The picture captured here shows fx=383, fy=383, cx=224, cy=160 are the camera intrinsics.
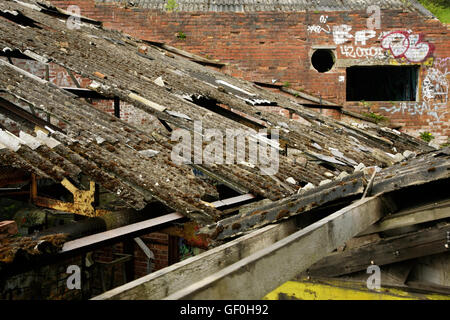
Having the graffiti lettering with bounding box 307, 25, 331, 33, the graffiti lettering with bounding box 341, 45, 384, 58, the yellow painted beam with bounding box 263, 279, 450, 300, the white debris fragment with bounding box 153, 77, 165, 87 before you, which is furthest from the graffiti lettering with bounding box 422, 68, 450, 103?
the yellow painted beam with bounding box 263, 279, 450, 300

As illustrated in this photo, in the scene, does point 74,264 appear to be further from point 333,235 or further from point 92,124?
point 333,235

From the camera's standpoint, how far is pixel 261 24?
33.9ft

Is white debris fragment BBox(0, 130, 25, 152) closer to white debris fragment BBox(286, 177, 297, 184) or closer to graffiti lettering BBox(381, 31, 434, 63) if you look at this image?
white debris fragment BBox(286, 177, 297, 184)

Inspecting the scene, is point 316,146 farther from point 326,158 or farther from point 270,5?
point 270,5

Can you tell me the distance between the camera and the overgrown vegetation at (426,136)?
10.1 metres

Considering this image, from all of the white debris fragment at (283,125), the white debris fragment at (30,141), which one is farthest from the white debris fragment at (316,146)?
the white debris fragment at (30,141)

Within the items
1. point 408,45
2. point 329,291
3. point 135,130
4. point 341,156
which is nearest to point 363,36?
point 408,45

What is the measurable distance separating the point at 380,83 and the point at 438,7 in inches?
618

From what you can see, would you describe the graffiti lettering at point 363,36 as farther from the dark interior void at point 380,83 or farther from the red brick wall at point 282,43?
the dark interior void at point 380,83

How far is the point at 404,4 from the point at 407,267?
9954 mm

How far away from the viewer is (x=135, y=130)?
3.86 meters

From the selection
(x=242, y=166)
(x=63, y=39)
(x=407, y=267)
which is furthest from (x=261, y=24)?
(x=407, y=267)

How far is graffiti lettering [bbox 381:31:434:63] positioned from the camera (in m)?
10.1

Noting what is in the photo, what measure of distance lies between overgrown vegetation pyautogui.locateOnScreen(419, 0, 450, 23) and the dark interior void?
13.1 meters
